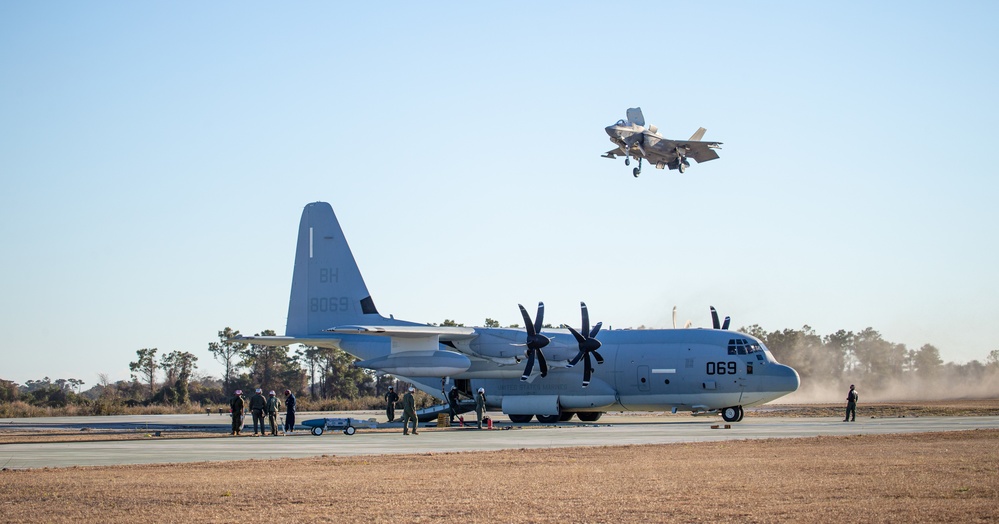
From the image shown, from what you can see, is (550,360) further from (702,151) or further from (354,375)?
(354,375)

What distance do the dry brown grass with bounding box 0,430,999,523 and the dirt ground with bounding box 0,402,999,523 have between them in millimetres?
23

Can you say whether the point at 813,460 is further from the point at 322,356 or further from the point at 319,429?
the point at 322,356

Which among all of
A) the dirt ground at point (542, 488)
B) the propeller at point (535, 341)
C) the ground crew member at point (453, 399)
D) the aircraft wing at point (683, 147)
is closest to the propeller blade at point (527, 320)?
the propeller at point (535, 341)

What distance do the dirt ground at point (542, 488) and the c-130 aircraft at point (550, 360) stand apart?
62.3 ft

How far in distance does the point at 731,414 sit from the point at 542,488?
2795 cm

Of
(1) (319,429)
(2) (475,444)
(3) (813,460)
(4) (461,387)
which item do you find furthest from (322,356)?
(3) (813,460)

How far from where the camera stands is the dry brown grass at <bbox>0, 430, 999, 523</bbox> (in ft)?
38.9

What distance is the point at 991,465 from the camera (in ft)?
54.6

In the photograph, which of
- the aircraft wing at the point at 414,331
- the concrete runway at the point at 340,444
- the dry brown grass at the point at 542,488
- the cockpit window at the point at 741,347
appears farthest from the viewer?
the cockpit window at the point at 741,347

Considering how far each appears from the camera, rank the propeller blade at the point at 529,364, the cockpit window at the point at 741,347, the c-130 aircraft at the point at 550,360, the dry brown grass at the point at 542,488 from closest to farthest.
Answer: the dry brown grass at the point at 542,488
the propeller blade at the point at 529,364
the c-130 aircraft at the point at 550,360
the cockpit window at the point at 741,347

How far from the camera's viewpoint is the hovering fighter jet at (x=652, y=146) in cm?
4297

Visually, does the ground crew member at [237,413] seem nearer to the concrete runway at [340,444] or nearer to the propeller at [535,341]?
the concrete runway at [340,444]

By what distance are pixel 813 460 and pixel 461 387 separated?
86.6 ft

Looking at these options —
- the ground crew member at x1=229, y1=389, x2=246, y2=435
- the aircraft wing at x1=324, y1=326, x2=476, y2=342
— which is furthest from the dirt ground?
the aircraft wing at x1=324, y1=326, x2=476, y2=342
